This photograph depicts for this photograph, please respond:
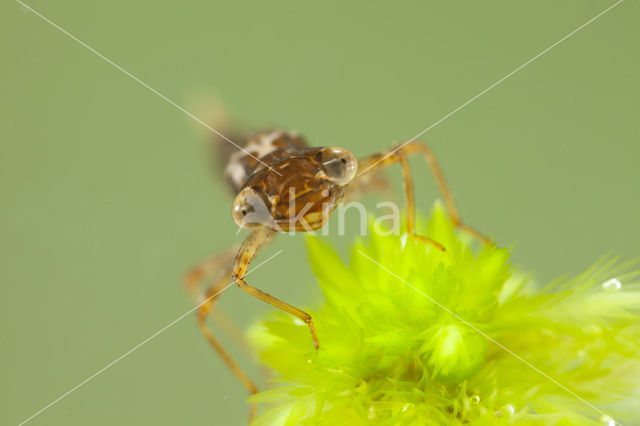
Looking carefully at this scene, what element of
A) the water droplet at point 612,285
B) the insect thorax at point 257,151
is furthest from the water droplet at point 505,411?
the insect thorax at point 257,151

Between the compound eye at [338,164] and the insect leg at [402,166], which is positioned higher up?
the insect leg at [402,166]

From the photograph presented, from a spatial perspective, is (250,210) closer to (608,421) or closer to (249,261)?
(249,261)

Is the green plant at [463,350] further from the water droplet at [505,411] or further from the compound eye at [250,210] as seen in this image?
the compound eye at [250,210]

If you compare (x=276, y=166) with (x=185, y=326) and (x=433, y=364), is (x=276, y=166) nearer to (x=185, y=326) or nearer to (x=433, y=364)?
(x=433, y=364)

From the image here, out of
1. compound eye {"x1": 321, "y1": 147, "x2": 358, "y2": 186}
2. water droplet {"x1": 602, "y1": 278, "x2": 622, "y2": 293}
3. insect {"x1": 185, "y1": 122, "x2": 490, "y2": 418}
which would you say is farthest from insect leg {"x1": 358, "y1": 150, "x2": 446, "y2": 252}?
water droplet {"x1": 602, "y1": 278, "x2": 622, "y2": 293}

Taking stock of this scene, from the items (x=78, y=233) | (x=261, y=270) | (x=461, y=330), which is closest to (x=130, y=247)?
(x=78, y=233)

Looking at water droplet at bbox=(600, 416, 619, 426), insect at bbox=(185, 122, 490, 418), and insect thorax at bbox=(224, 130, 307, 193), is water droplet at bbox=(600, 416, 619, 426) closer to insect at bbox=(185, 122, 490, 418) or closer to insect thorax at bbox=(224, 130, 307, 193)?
insect at bbox=(185, 122, 490, 418)
